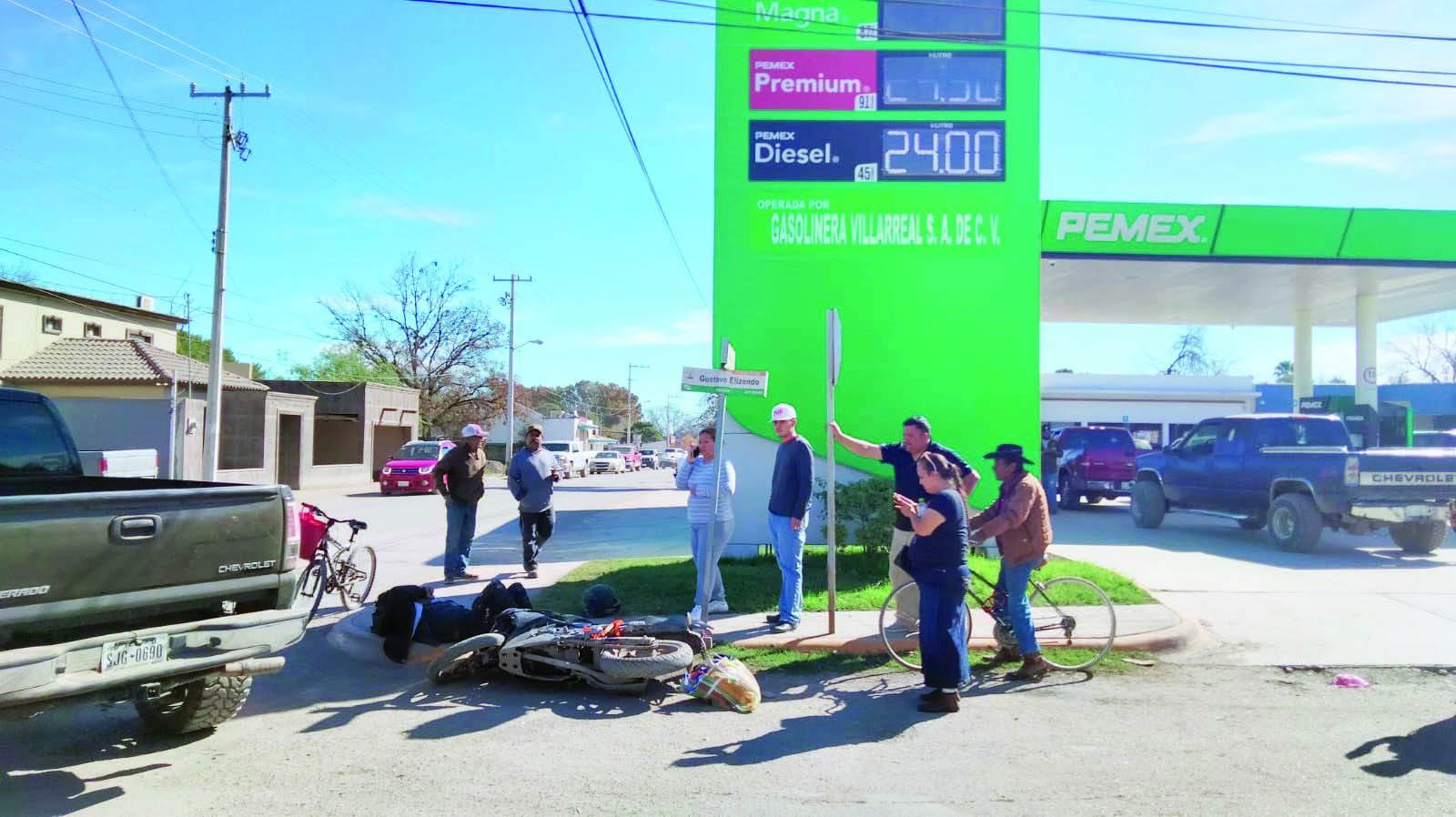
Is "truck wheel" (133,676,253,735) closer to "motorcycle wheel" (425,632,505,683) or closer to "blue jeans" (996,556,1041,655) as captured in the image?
"motorcycle wheel" (425,632,505,683)

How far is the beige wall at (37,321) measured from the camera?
40.0 metres

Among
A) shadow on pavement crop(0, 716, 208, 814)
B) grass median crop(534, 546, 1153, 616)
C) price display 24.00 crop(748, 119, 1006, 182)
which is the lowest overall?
shadow on pavement crop(0, 716, 208, 814)

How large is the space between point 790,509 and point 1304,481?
8963 mm

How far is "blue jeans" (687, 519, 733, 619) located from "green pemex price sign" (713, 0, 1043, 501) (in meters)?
3.92

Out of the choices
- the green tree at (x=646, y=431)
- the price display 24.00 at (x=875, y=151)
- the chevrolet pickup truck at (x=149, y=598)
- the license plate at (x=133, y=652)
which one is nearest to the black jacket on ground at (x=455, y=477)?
the chevrolet pickup truck at (x=149, y=598)

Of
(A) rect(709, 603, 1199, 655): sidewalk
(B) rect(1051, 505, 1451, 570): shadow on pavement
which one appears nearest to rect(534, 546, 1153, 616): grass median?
(A) rect(709, 603, 1199, 655): sidewalk

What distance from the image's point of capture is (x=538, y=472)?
10844 millimetres

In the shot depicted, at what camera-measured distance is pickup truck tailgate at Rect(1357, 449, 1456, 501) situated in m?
12.2

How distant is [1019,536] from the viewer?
669 centimetres

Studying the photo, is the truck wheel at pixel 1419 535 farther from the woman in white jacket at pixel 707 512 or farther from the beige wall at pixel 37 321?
the beige wall at pixel 37 321

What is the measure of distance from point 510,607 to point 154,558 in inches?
120

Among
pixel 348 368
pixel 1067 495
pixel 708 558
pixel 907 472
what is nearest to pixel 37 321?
pixel 348 368

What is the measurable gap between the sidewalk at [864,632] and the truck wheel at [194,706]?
3.68 meters

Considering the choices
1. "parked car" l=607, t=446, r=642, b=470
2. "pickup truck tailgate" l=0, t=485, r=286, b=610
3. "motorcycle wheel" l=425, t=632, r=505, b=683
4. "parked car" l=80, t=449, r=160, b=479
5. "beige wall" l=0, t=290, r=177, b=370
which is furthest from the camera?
"parked car" l=607, t=446, r=642, b=470
